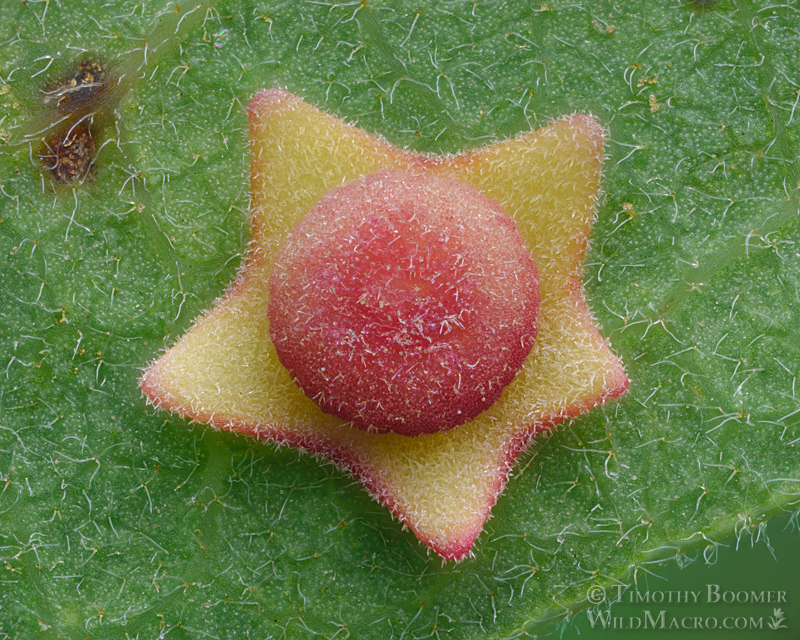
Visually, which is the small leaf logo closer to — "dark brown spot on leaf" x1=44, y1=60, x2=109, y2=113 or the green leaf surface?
the green leaf surface

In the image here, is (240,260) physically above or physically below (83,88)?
below

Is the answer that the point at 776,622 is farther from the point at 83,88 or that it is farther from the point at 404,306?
the point at 83,88

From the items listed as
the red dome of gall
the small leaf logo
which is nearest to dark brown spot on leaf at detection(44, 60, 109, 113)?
the red dome of gall

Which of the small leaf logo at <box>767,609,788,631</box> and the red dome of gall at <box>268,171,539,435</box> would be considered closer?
the red dome of gall at <box>268,171,539,435</box>

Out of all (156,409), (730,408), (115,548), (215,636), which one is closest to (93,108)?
(156,409)

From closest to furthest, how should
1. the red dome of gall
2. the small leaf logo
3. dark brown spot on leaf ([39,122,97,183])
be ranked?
the red dome of gall → dark brown spot on leaf ([39,122,97,183]) → the small leaf logo

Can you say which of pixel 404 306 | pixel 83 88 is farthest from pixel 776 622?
pixel 83 88

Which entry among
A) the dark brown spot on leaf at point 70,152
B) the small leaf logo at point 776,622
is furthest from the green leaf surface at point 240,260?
the small leaf logo at point 776,622

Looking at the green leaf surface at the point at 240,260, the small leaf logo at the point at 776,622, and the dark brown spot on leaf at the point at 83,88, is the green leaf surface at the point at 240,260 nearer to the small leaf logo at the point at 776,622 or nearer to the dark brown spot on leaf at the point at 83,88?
the dark brown spot on leaf at the point at 83,88

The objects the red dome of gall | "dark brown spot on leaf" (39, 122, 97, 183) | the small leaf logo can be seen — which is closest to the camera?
the red dome of gall

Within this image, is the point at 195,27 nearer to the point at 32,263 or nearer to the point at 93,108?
the point at 93,108
